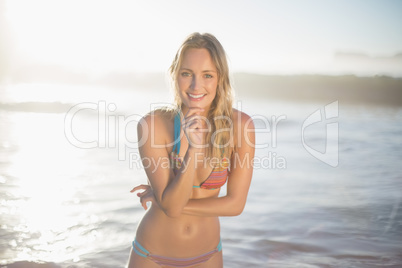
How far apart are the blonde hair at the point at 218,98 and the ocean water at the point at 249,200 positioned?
0.35 meters

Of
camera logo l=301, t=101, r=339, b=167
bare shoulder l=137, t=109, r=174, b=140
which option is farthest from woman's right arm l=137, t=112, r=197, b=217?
camera logo l=301, t=101, r=339, b=167

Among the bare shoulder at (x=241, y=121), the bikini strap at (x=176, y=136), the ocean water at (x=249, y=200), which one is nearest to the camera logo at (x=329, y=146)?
the ocean water at (x=249, y=200)

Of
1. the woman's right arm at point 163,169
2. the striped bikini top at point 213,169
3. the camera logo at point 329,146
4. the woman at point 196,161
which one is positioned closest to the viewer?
the woman's right arm at point 163,169

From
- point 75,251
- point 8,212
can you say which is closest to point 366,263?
point 75,251

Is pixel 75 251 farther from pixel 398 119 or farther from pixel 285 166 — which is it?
pixel 398 119

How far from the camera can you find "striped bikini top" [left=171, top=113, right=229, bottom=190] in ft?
8.20

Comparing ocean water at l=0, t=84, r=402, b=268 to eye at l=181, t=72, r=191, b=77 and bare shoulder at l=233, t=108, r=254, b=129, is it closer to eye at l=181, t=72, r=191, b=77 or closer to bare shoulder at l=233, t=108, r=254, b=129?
eye at l=181, t=72, r=191, b=77

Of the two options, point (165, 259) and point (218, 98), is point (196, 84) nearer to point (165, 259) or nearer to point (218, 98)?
point (218, 98)

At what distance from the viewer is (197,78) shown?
2.43 m

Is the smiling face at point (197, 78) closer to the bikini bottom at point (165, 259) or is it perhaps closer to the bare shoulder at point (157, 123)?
the bare shoulder at point (157, 123)

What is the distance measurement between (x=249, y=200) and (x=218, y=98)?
16.7ft

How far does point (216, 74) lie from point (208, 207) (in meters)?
0.76

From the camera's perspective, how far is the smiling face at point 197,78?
2430mm

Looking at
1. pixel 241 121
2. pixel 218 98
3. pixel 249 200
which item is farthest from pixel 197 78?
pixel 249 200
